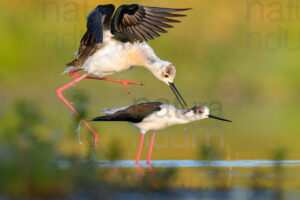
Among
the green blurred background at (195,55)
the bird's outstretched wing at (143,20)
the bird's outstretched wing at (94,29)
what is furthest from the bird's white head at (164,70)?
the green blurred background at (195,55)

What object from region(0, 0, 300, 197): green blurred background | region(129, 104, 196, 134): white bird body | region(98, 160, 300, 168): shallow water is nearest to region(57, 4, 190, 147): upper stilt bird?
region(129, 104, 196, 134): white bird body

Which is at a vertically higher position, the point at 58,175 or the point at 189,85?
the point at 58,175

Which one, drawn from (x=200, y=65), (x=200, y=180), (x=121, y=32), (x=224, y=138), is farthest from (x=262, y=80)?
(x=200, y=180)

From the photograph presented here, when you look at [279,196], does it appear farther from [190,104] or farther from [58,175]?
[190,104]

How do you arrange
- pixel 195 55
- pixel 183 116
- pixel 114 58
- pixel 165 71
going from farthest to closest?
pixel 195 55 → pixel 165 71 → pixel 114 58 → pixel 183 116

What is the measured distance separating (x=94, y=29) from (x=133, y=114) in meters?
1.26

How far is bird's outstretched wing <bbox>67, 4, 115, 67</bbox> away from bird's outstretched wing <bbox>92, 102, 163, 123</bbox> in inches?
39.9

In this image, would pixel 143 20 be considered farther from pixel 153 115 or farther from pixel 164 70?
pixel 153 115

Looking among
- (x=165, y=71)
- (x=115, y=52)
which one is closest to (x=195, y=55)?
(x=165, y=71)

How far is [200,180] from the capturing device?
271 inches

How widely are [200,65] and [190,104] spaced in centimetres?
358

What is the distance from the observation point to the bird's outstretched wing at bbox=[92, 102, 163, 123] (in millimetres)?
9000

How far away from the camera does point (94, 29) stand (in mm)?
9078

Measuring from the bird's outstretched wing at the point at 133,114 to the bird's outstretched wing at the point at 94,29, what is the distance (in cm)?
101
